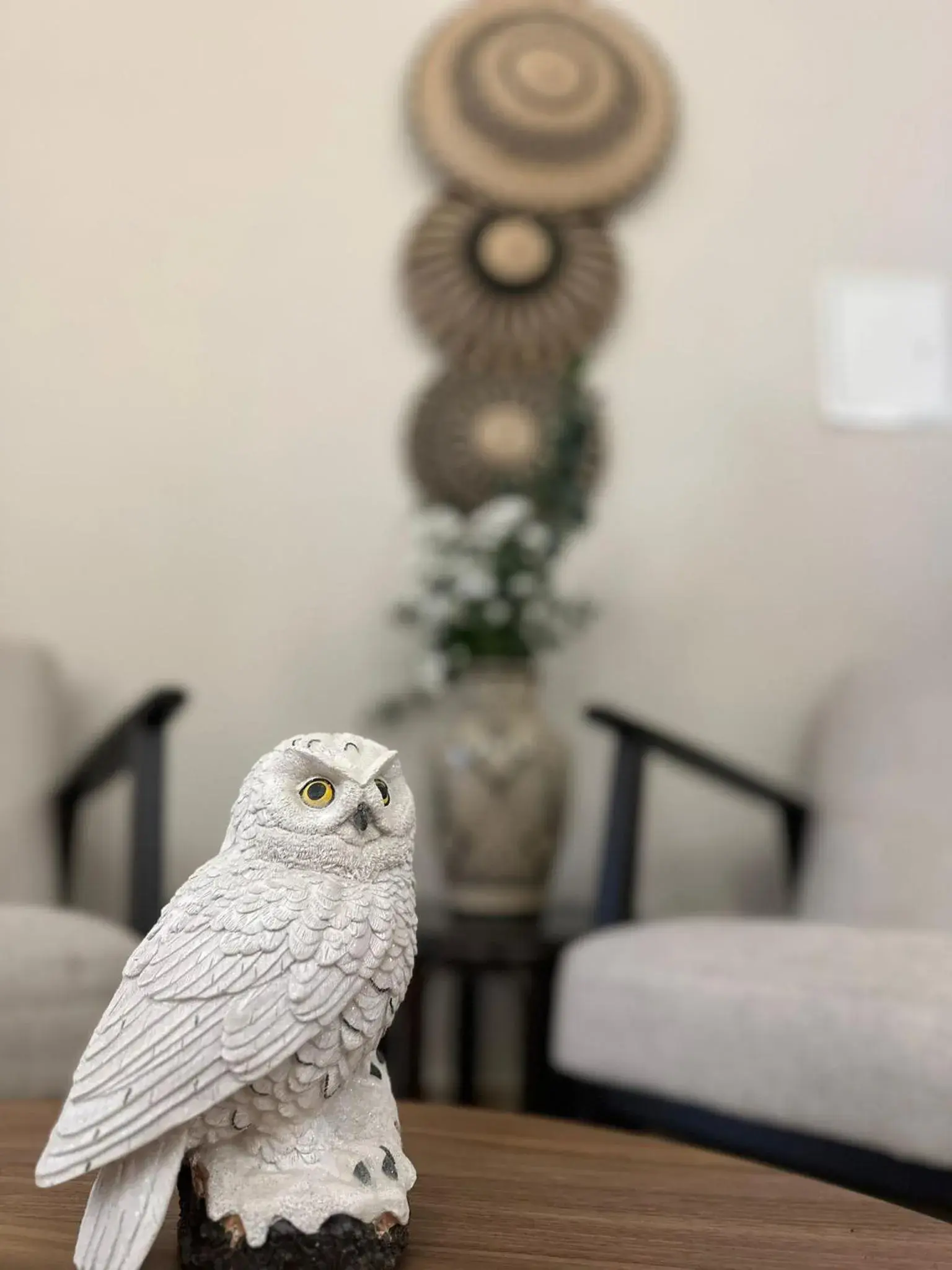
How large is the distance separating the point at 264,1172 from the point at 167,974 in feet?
0.38

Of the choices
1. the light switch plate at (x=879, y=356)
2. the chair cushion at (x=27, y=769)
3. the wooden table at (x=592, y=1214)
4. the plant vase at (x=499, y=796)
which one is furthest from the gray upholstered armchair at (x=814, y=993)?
the chair cushion at (x=27, y=769)

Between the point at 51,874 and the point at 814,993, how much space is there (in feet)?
3.32

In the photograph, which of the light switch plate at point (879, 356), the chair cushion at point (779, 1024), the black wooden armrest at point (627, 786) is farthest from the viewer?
the light switch plate at point (879, 356)

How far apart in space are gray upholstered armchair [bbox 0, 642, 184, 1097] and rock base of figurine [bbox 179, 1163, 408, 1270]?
62cm

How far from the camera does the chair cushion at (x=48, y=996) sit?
116cm

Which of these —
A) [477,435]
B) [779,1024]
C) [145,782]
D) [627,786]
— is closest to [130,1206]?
[779,1024]

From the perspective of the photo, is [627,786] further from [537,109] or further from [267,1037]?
[537,109]

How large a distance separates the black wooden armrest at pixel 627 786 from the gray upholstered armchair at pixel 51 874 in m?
0.56

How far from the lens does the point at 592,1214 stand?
27.4 inches

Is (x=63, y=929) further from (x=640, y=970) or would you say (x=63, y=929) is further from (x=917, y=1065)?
(x=917, y=1065)

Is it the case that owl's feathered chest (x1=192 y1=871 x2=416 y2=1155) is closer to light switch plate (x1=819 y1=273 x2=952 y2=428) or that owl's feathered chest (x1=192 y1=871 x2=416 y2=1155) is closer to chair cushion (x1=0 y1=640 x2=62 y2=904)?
chair cushion (x1=0 y1=640 x2=62 y2=904)

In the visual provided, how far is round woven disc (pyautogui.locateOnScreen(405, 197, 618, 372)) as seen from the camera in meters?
2.08

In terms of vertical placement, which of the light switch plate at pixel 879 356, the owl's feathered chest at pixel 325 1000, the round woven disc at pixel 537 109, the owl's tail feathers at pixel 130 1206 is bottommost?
the owl's tail feathers at pixel 130 1206

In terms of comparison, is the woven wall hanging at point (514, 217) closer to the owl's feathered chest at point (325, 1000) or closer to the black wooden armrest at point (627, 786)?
the black wooden armrest at point (627, 786)
